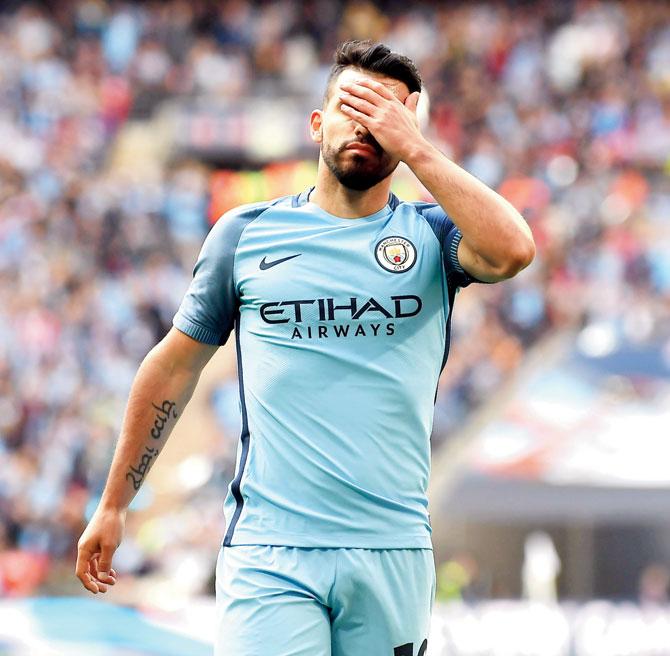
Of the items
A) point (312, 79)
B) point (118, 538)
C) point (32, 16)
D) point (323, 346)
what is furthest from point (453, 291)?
point (32, 16)

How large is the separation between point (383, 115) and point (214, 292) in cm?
69

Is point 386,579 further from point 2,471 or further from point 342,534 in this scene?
point 2,471

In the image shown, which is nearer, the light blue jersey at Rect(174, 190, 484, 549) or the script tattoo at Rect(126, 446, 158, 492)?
the light blue jersey at Rect(174, 190, 484, 549)

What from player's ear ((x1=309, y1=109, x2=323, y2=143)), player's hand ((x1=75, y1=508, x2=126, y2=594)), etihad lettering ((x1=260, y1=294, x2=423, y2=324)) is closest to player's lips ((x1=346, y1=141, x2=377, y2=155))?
player's ear ((x1=309, y1=109, x2=323, y2=143))

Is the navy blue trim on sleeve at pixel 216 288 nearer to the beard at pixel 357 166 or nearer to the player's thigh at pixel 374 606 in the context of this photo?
the beard at pixel 357 166

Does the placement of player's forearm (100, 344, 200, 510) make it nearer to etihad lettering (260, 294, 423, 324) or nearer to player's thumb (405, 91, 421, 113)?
etihad lettering (260, 294, 423, 324)

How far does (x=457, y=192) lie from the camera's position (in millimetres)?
3418

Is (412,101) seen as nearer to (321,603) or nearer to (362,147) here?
(362,147)

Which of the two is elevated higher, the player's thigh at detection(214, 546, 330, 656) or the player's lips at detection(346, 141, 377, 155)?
the player's lips at detection(346, 141, 377, 155)

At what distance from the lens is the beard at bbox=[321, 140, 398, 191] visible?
3.57 meters

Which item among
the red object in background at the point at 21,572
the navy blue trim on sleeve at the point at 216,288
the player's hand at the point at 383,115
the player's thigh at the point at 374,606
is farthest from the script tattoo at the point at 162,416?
the red object in background at the point at 21,572

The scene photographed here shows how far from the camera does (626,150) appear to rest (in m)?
19.4

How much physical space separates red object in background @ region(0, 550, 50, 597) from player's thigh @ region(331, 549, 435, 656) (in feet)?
34.4

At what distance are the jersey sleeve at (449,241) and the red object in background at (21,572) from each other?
34.5 ft
